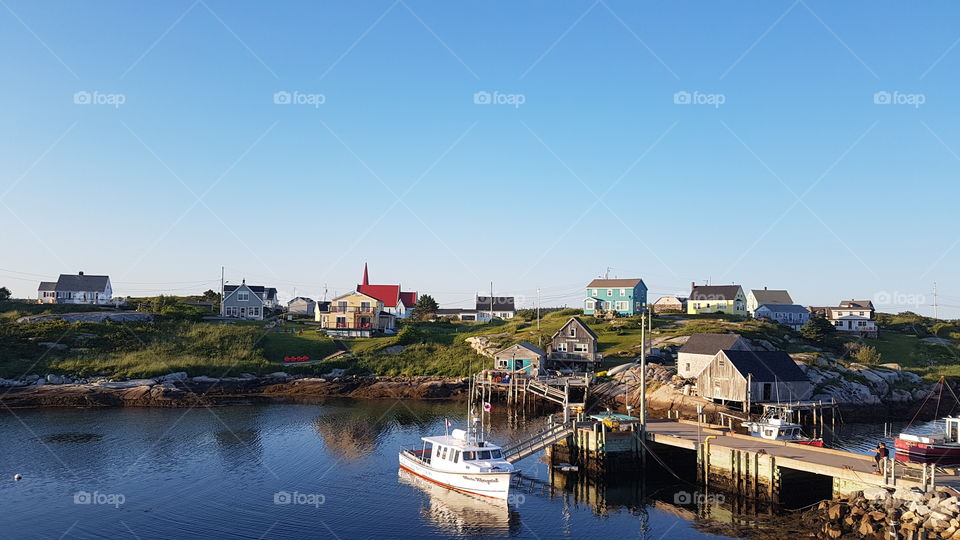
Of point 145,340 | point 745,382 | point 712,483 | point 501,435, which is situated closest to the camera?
point 712,483

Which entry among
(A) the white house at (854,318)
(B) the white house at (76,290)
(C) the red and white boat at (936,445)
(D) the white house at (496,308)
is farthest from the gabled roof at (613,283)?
(B) the white house at (76,290)

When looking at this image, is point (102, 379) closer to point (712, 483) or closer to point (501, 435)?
point (501, 435)

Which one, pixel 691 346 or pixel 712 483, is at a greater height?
pixel 691 346

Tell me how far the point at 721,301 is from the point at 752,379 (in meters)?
73.7

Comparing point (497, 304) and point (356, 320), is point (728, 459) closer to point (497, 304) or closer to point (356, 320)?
point (356, 320)

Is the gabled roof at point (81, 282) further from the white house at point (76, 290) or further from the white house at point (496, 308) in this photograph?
the white house at point (496, 308)

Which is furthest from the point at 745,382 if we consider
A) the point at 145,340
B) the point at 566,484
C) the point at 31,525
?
the point at 145,340

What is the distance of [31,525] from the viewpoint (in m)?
31.0

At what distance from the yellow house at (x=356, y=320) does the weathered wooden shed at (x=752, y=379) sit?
56.1 metres

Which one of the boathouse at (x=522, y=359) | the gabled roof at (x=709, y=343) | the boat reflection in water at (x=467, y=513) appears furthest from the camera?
the boathouse at (x=522, y=359)

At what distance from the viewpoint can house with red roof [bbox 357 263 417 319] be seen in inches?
5192

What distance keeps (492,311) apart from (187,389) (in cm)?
7915

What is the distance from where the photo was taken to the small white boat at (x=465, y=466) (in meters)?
35.1

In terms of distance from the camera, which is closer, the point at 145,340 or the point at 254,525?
the point at 254,525
